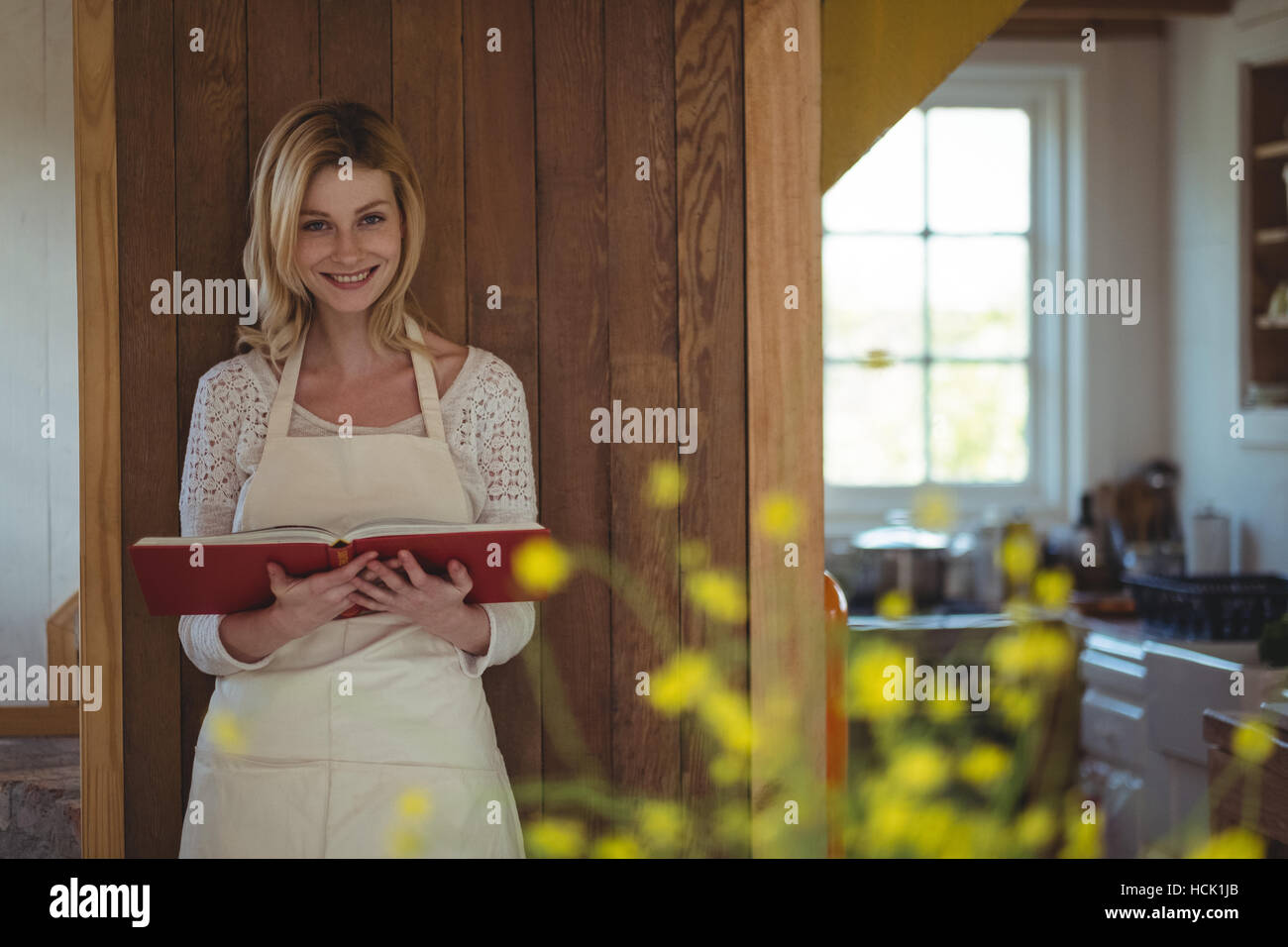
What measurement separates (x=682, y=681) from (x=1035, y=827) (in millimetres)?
1685

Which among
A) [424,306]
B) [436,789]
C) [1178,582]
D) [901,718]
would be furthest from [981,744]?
[424,306]

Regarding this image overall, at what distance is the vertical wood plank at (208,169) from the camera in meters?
1.46

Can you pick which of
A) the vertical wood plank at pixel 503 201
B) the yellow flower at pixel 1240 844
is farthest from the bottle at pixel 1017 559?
the vertical wood plank at pixel 503 201

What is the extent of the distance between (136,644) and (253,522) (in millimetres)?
236

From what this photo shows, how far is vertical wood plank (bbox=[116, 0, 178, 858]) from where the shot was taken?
1454mm

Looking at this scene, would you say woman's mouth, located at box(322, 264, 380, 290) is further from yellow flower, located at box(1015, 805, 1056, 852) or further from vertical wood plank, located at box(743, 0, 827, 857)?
yellow flower, located at box(1015, 805, 1056, 852)

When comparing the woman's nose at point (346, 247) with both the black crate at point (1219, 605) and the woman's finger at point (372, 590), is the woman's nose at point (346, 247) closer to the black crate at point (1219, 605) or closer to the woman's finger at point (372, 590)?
the woman's finger at point (372, 590)

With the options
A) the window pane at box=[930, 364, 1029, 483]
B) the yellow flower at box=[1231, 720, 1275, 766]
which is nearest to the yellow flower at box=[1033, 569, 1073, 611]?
A: the window pane at box=[930, 364, 1029, 483]

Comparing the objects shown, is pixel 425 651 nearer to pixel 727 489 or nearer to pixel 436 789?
pixel 436 789

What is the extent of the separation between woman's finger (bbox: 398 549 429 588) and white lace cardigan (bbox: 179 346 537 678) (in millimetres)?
127

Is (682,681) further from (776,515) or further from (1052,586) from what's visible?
(1052,586)

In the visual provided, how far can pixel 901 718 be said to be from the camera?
2.59 m

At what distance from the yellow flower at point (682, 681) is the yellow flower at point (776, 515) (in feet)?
0.62

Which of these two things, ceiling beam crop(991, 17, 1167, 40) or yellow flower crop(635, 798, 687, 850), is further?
ceiling beam crop(991, 17, 1167, 40)
